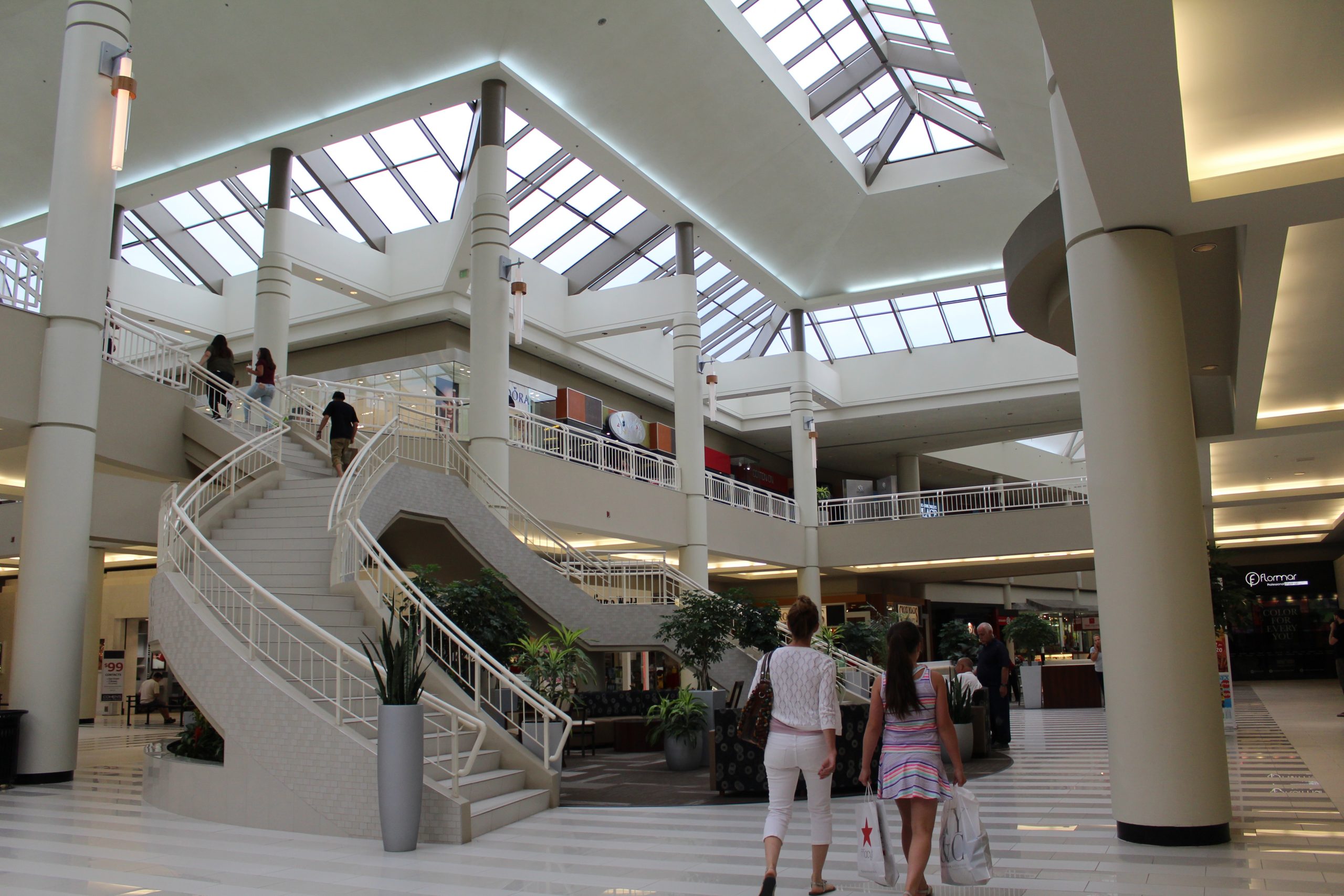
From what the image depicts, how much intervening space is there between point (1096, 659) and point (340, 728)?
14.8 meters

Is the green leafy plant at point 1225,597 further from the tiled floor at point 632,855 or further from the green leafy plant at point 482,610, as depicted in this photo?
the green leafy plant at point 482,610

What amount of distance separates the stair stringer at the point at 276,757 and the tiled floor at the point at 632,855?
0.51ft

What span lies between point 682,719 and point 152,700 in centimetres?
1360

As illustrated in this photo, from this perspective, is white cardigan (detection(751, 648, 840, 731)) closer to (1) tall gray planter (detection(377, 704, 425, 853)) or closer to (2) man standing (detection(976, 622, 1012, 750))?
(1) tall gray planter (detection(377, 704, 425, 853))

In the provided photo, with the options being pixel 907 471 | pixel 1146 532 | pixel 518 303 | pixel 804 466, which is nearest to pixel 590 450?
pixel 518 303

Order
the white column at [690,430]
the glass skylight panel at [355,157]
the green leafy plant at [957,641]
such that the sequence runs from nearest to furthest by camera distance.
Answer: the glass skylight panel at [355,157]
the green leafy plant at [957,641]
the white column at [690,430]

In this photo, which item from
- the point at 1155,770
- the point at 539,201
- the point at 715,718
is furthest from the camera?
the point at 539,201

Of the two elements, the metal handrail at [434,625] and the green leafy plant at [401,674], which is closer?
the green leafy plant at [401,674]

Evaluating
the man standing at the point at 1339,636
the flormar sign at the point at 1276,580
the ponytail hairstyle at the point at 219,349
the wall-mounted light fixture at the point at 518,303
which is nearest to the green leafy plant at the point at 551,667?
the wall-mounted light fixture at the point at 518,303

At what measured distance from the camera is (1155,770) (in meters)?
5.76

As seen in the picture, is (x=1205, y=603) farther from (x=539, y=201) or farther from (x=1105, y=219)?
(x=539, y=201)

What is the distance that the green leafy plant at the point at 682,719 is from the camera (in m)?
10.8

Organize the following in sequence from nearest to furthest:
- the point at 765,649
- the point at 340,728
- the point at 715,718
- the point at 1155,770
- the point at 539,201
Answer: the point at 1155,770
the point at 340,728
the point at 715,718
the point at 765,649
the point at 539,201

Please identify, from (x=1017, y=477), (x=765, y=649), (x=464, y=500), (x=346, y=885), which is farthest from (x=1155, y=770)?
(x=1017, y=477)
